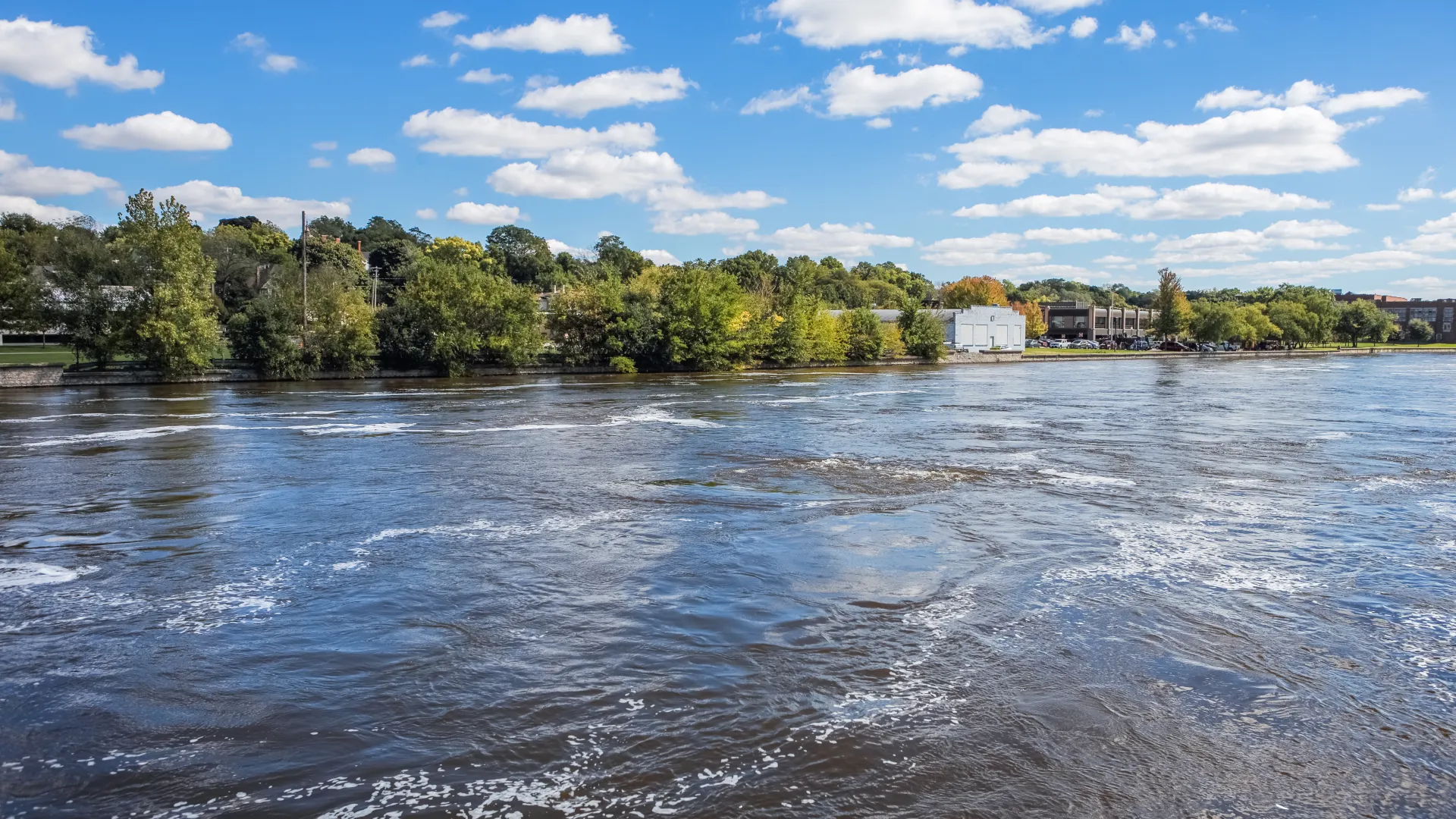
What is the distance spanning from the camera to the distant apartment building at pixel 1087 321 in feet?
570

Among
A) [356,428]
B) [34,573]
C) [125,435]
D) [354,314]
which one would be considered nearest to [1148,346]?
[354,314]

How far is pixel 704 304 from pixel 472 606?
58.9 m

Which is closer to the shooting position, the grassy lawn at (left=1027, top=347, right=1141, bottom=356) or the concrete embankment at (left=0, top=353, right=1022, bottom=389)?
the concrete embankment at (left=0, top=353, right=1022, bottom=389)

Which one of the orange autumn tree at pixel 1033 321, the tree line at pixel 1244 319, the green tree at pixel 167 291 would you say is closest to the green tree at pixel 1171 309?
the tree line at pixel 1244 319

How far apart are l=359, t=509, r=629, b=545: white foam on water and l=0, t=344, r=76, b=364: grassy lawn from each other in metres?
48.5

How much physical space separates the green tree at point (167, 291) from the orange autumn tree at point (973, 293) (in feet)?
389

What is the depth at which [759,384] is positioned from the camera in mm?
53375

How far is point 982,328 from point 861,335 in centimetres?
3149

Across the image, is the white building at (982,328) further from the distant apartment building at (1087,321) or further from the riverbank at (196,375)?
the distant apartment building at (1087,321)

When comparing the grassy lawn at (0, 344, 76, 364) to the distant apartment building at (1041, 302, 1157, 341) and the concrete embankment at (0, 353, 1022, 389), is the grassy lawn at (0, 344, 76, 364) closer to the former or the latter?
the concrete embankment at (0, 353, 1022, 389)

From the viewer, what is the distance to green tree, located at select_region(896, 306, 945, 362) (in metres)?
90.9

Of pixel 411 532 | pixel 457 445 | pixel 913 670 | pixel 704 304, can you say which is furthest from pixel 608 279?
pixel 913 670

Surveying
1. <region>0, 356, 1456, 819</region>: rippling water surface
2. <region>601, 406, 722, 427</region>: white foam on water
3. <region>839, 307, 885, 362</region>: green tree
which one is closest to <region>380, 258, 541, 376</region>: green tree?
<region>601, 406, 722, 427</region>: white foam on water

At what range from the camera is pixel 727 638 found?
8812 mm
